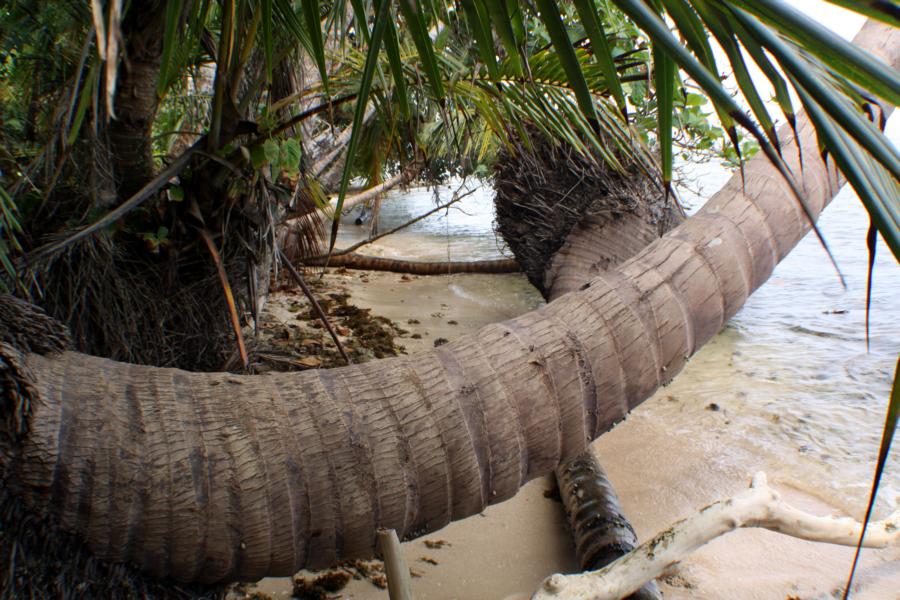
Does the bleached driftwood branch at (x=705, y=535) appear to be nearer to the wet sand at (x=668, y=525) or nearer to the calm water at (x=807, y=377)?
the wet sand at (x=668, y=525)

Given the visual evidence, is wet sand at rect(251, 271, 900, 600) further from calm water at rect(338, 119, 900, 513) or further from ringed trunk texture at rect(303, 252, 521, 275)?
ringed trunk texture at rect(303, 252, 521, 275)

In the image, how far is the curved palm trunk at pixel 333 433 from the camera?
118 centimetres

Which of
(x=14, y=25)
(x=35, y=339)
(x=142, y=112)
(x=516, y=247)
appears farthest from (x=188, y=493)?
(x=516, y=247)

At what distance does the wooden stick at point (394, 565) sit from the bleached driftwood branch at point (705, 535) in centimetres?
39

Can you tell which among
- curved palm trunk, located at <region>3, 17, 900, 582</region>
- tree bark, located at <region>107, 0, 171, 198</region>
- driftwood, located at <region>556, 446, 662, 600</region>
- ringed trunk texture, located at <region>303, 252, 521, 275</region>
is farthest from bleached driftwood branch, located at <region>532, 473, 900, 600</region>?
ringed trunk texture, located at <region>303, 252, 521, 275</region>

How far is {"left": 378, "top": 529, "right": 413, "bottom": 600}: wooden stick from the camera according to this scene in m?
1.26

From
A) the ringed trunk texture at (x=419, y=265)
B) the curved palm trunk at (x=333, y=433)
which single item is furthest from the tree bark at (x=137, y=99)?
the ringed trunk texture at (x=419, y=265)

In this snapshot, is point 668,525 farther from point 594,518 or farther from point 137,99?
point 137,99

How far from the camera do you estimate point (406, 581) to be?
1.34m

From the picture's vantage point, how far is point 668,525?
2.51m

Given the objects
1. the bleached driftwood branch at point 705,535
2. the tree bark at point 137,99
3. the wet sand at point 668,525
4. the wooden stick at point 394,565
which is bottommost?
the wet sand at point 668,525

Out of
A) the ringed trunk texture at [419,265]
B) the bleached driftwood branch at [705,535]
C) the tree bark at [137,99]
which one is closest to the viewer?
the bleached driftwood branch at [705,535]

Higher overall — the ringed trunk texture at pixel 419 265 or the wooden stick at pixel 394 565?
the ringed trunk texture at pixel 419 265

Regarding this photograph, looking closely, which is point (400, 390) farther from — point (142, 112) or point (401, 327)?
point (401, 327)
